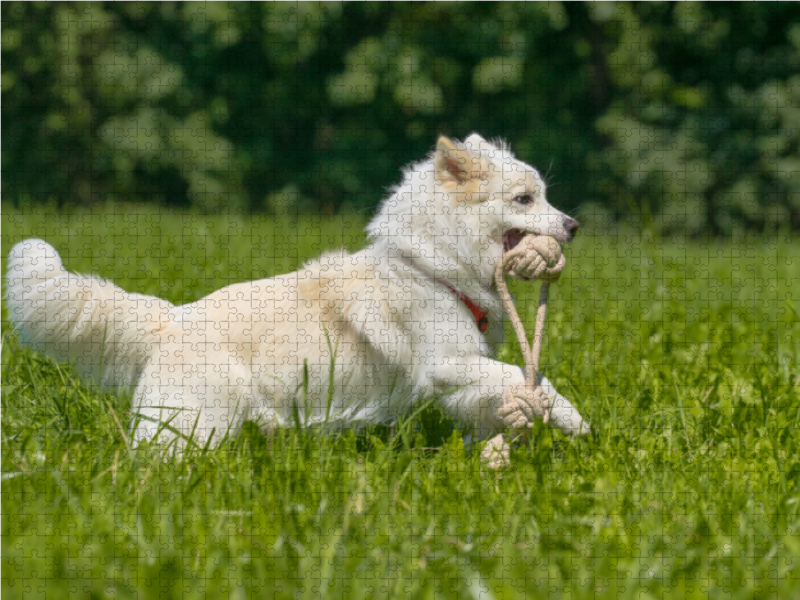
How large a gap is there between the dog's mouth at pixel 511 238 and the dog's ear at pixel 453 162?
0.88 feet

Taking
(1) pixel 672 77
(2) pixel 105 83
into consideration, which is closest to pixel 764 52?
(1) pixel 672 77

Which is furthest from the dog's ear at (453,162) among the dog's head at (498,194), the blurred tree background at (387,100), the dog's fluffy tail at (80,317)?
the blurred tree background at (387,100)

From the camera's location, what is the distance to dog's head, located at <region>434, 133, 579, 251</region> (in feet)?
9.59

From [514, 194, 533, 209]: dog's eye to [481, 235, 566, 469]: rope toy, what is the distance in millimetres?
171

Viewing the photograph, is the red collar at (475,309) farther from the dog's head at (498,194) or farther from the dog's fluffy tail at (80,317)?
the dog's fluffy tail at (80,317)

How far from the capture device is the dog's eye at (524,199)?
2.95 m

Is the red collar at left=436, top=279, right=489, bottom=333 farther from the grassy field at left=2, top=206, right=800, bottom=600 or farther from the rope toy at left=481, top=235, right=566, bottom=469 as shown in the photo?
the grassy field at left=2, top=206, right=800, bottom=600

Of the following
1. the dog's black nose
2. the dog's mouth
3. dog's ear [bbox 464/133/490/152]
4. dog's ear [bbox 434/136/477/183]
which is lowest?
the dog's mouth

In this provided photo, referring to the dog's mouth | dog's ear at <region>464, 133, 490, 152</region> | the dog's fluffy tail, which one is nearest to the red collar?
the dog's mouth

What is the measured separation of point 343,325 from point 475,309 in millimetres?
507

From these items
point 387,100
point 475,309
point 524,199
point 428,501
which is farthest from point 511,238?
point 387,100

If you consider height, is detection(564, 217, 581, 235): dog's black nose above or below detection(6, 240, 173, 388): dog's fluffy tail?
above

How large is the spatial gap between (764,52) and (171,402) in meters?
14.3

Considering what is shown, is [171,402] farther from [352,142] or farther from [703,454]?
[352,142]
